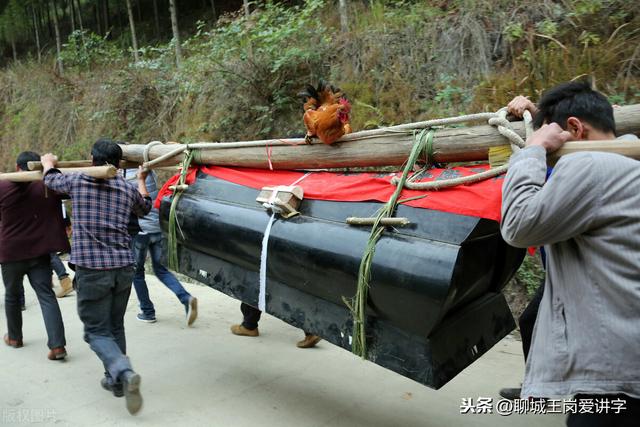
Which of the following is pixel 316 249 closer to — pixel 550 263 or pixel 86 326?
pixel 550 263

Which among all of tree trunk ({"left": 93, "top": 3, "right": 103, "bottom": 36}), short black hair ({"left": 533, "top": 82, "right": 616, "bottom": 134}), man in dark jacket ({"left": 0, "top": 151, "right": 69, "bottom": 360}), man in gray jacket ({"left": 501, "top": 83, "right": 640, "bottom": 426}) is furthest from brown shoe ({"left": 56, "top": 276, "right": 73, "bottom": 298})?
tree trunk ({"left": 93, "top": 3, "right": 103, "bottom": 36})

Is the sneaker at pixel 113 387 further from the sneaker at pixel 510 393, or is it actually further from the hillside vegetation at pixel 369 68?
the hillside vegetation at pixel 369 68

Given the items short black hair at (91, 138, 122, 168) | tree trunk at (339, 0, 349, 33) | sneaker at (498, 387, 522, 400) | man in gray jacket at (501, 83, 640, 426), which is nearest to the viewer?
man in gray jacket at (501, 83, 640, 426)

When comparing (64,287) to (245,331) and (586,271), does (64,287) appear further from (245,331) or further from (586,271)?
(586,271)

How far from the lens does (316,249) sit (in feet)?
7.47

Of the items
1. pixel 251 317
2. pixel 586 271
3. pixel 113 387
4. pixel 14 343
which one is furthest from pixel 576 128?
pixel 14 343

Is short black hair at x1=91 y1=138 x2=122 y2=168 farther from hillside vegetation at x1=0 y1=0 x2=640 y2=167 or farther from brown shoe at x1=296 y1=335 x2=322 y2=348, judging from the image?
hillside vegetation at x1=0 y1=0 x2=640 y2=167

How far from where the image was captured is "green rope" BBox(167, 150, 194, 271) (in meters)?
3.21

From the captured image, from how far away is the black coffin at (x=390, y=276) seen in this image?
1897 millimetres

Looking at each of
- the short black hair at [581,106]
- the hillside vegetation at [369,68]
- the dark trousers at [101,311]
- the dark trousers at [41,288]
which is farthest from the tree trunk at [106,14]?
the short black hair at [581,106]

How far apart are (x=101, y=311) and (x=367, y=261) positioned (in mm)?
1936

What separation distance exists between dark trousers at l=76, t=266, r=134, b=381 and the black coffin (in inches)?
27.8

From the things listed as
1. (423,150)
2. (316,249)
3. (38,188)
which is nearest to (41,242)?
(38,188)

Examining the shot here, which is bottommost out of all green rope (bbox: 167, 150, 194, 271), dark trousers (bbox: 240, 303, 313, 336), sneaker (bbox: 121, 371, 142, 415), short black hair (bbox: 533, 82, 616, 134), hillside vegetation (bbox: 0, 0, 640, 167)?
dark trousers (bbox: 240, 303, 313, 336)
